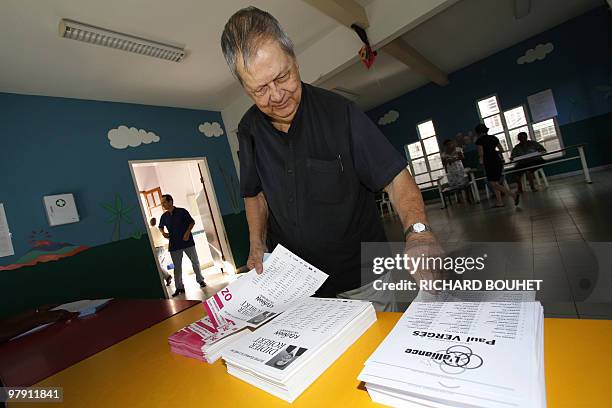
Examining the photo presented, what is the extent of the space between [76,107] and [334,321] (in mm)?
5384

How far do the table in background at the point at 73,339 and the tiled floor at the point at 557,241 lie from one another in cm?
239

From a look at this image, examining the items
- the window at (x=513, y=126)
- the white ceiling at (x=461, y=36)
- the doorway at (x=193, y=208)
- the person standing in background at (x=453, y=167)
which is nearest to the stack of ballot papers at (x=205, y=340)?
the doorway at (x=193, y=208)

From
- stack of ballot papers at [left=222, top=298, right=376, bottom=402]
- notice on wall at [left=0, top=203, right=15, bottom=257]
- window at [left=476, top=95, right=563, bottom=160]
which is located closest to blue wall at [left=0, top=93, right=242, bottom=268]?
notice on wall at [left=0, top=203, right=15, bottom=257]

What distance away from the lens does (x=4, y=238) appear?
376cm

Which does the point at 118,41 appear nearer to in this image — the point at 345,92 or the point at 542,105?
the point at 345,92

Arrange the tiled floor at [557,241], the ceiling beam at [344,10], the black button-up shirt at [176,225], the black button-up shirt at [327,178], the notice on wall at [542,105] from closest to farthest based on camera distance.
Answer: the black button-up shirt at [327,178], the tiled floor at [557,241], the ceiling beam at [344,10], the black button-up shirt at [176,225], the notice on wall at [542,105]

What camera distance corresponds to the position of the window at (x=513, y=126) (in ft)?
27.8

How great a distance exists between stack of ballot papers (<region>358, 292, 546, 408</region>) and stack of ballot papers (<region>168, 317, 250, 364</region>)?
1.47 feet

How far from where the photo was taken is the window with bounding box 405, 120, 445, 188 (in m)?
10.3

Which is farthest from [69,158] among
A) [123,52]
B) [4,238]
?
[123,52]

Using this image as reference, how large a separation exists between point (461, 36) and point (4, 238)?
833 cm

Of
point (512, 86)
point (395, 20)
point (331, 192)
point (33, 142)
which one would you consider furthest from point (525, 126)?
point (33, 142)

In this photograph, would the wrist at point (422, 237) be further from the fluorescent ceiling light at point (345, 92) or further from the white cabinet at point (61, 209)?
the fluorescent ceiling light at point (345, 92)

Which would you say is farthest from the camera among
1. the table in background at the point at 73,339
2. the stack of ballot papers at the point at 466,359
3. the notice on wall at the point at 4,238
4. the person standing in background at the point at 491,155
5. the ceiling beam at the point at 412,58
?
the person standing in background at the point at 491,155
